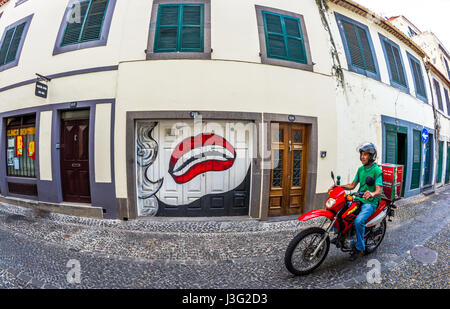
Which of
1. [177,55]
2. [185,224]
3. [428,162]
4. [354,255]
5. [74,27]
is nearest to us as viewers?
[354,255]

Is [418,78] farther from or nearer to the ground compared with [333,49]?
farther from the ground

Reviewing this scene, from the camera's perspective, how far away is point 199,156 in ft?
16.8

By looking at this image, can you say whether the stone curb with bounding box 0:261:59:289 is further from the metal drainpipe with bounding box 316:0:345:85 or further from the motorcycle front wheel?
the metal drainpipe with bounding box 316:0:345:85

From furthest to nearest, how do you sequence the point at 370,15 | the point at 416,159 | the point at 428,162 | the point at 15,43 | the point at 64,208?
the point at 428,162, the point at 416,159, the point at 370,15, the point at 15,43, the point at 64,208

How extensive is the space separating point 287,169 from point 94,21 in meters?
7.10

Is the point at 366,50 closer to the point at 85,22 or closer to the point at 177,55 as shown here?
the point at 177,55

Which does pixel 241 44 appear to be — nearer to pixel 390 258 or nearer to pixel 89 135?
pixel 89 135

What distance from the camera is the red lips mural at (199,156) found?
507 cm

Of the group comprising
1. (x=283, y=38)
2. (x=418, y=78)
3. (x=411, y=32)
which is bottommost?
(x=283, y=38)

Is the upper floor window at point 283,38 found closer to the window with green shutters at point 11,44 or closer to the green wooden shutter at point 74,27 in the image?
the green wooden shutter at point 74,27

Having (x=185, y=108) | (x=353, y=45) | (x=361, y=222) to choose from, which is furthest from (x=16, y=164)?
(x=353, y=45)

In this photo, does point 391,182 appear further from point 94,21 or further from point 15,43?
point 15,43

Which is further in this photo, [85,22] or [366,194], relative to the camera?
[85,22]

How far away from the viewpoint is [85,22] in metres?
5.50
